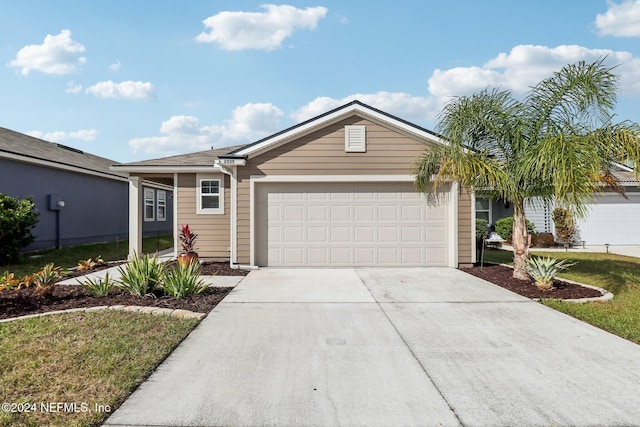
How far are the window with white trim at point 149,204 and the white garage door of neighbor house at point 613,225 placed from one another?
68.3 feet

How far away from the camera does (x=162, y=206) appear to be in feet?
67.3

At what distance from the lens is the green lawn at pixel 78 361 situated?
2782 millimetres

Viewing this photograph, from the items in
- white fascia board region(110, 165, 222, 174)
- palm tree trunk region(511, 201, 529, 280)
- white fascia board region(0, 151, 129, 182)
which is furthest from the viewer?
white fascia board region(0, 151, 129, 182)

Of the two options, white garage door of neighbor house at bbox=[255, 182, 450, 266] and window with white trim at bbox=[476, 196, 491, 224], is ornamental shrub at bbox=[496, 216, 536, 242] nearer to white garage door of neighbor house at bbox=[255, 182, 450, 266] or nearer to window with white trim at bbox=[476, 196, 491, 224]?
window with white trim at bbox=[476, 196, 491, 224]

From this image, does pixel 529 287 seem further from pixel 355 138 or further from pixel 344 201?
pixel 355 138

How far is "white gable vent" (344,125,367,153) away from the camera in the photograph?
9.73 metres

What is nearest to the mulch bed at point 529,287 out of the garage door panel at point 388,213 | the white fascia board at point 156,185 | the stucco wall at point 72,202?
the garage door panel at point 388,213

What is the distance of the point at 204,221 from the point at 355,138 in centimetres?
544

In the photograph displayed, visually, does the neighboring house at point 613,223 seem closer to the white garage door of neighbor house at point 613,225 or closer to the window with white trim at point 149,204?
the white garage door of neighbor house at point 613,225

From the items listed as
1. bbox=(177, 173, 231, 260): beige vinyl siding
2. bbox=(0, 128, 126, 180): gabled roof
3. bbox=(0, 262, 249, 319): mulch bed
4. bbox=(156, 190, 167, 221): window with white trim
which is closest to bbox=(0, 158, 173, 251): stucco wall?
bbox=(0, 128, 126, 180): gabled roof

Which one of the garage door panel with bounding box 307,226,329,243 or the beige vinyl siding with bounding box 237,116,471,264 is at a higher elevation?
the beige vinyl siding with bounding box 237,116,471,264

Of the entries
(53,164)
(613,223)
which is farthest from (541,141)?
(53,164)

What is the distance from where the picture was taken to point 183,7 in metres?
9.08

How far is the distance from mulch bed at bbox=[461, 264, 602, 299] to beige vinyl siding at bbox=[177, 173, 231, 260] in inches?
283
